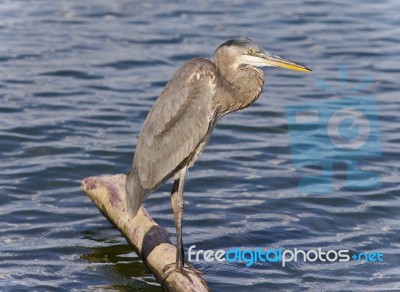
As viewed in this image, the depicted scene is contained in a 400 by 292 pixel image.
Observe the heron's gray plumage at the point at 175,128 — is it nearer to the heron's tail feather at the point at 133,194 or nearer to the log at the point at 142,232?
the heron's tail feather at the point at 133,194

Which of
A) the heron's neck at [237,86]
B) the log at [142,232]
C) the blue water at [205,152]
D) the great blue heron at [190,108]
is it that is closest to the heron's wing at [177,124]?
the great blue heron at [190,108]

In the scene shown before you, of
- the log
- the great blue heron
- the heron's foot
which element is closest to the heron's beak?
the great blue heron

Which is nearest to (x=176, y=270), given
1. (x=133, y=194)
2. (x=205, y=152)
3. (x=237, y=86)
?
(x=133, y=194)

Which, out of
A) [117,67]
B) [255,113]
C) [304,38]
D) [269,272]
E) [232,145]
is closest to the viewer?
[269,272]

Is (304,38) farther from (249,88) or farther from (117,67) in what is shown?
(249,88)

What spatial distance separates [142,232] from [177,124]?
37.8 inches

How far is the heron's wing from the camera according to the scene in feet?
27.7

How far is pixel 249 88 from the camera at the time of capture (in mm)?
8578

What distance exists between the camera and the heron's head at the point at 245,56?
8414 mm

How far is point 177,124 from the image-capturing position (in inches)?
338

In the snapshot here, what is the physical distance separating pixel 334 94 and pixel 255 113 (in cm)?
144

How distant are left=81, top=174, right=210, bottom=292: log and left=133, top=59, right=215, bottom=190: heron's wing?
38cm

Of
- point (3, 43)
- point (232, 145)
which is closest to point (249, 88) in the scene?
point (232, 145)

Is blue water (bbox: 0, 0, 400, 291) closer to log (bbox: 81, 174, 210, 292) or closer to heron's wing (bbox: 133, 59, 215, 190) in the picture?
log (bbox: 81, 174, 210, 292)
